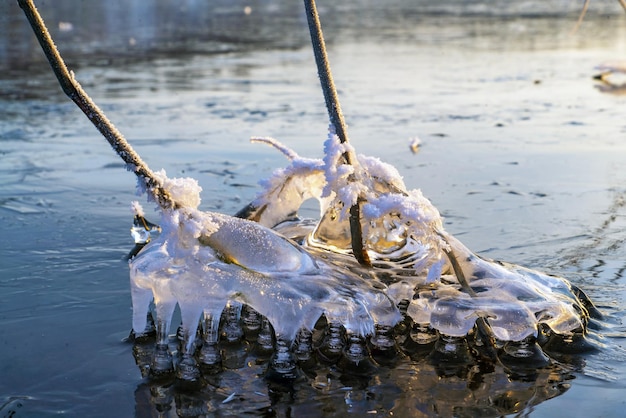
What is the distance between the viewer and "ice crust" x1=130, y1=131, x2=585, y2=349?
11.1 ft

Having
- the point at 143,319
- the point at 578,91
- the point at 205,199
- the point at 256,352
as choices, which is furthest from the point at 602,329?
the point at 578,91

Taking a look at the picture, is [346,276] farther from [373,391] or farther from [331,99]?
[331,99]

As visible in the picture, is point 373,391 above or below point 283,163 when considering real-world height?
below

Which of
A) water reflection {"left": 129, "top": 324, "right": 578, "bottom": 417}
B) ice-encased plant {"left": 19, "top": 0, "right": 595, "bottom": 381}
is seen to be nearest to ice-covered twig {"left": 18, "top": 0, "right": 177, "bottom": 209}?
ice-encased plant {"left": 19, "top": 0, "right": 595, "bottom": 381}

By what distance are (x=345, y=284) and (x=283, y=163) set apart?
11.6ft

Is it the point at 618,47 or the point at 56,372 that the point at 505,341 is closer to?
the point at 56,372

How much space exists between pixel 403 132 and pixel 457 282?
15.0 ft

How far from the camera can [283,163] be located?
7059mm

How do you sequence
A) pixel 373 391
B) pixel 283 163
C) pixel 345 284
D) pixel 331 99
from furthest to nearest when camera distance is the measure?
1. pixel 283 163
2. pixel 331 99
3. pixel 345 284
4. pixel 373 391

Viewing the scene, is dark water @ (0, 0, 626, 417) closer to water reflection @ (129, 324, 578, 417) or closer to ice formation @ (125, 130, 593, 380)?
water reflection @ (129, 324, 578, 417)

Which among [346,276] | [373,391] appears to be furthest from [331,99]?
[373,391]

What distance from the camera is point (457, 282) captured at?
375 centimetres

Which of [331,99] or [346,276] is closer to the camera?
[346,276]

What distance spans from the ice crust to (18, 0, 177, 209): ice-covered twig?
0.06 m
